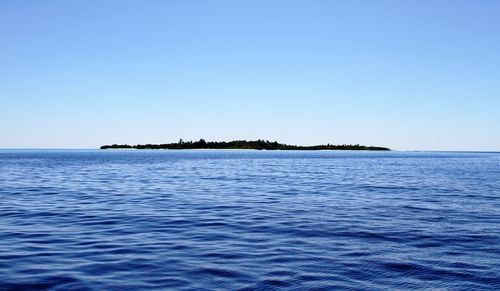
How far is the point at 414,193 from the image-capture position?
34469mm

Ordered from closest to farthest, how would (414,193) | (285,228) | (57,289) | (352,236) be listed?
(57,289) < (352,236) < (285,228) < (414,193)

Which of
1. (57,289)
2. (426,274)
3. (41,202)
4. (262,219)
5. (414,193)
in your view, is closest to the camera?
(57,289)

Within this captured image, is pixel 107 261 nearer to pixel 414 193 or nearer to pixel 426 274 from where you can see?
pixel 426 274

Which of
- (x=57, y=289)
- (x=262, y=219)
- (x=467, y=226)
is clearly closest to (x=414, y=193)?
(x=467, y=226)

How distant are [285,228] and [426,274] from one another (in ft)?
24.4

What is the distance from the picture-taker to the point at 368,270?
11.6 m

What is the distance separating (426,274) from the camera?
37.1 ft

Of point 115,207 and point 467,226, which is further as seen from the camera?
point 115,207

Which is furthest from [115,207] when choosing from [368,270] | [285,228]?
[368,270]

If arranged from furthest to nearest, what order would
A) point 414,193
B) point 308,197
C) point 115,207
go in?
point 414,193 → point 308,197 → point 115,207

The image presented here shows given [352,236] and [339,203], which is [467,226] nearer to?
[352,236]

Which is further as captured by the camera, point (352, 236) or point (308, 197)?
point (308, 197)

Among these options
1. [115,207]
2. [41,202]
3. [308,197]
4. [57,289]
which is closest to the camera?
[57,289]

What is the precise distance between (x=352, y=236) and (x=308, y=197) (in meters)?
14.4
